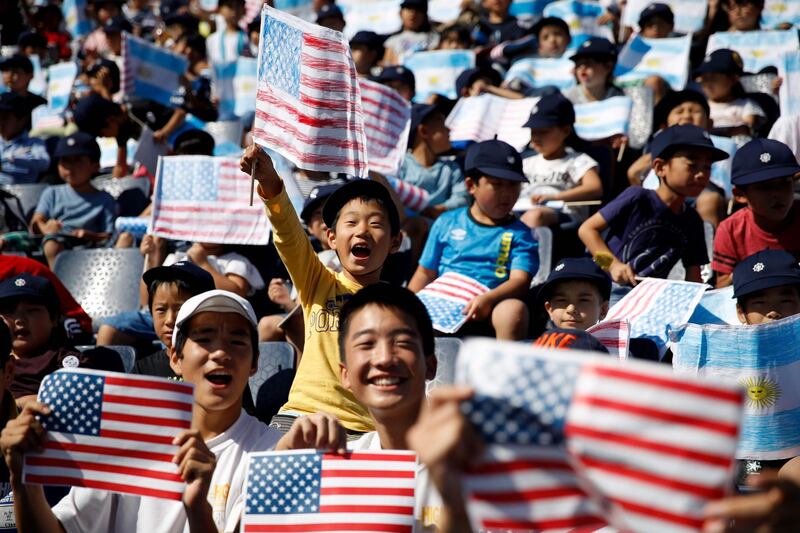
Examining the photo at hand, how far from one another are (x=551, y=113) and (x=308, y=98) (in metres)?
3.11

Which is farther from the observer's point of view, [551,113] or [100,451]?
[551,113]

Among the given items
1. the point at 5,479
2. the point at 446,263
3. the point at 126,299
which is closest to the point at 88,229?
the point at 126,299

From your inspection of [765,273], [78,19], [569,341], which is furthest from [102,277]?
[78,19]

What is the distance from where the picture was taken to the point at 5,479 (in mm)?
4012

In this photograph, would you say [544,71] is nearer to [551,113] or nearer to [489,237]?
[551,113]

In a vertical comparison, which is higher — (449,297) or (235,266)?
(235,266)

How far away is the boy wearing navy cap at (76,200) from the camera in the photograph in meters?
8.49

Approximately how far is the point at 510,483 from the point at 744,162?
164 inches

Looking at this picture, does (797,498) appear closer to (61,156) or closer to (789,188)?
(789,188)

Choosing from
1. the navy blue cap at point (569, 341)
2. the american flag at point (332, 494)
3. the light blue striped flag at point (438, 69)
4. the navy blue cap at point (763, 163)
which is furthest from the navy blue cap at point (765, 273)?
the light blue striped flag at point (438, 69)

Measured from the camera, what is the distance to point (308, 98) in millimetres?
4949

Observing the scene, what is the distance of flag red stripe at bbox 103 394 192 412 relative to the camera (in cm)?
316

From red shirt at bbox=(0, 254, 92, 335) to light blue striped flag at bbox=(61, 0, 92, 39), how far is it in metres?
10.9

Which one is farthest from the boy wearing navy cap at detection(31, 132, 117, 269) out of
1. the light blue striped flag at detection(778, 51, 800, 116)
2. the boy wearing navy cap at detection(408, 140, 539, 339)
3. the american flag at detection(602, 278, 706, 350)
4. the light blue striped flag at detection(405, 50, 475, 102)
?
the light blue striped flag at detection(778, 51, 800, 116)
